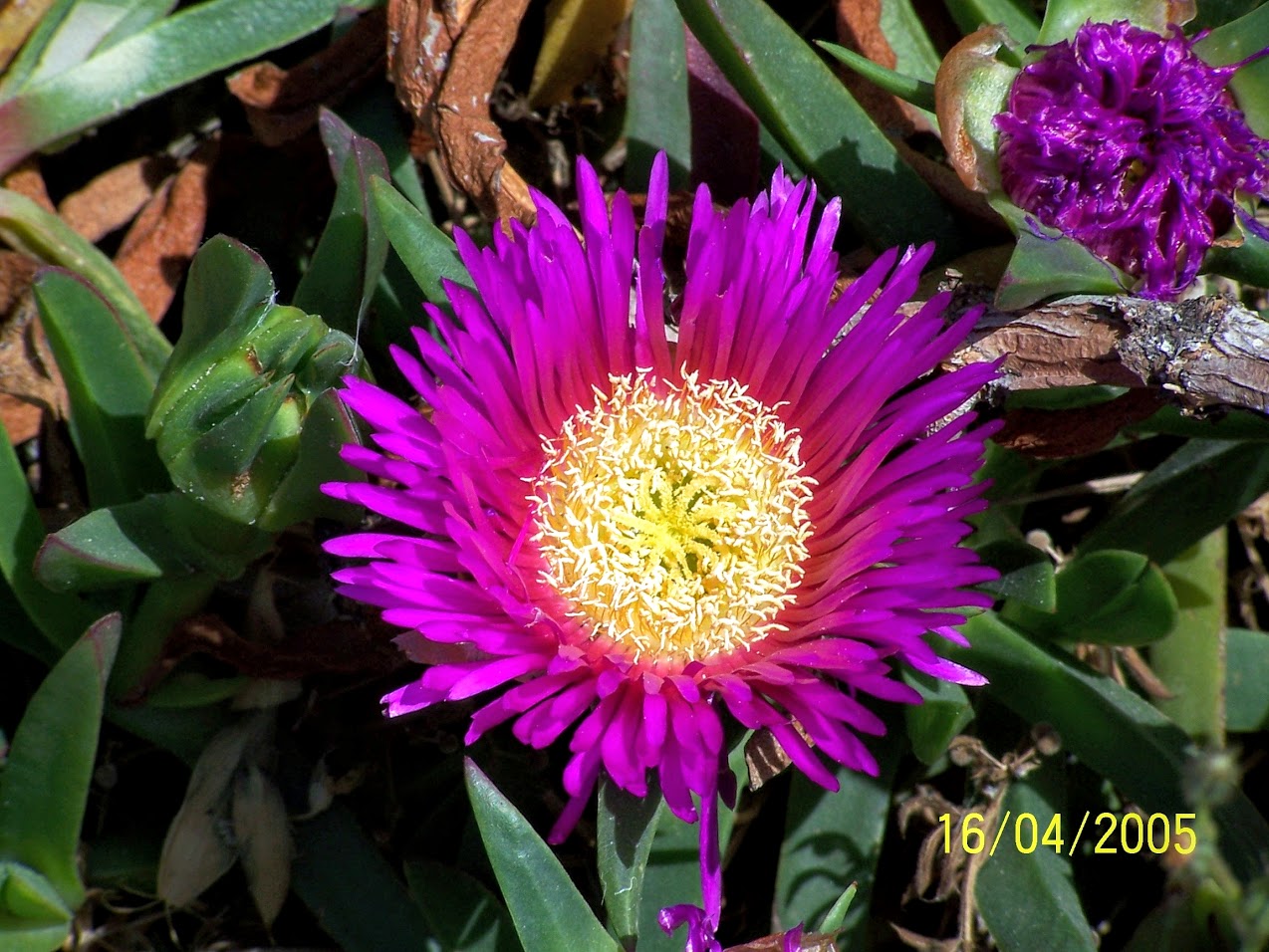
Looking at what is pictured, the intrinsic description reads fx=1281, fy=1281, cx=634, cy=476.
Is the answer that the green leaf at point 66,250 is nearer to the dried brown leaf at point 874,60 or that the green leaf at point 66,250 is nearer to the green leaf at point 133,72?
the green leaf at point 133,72

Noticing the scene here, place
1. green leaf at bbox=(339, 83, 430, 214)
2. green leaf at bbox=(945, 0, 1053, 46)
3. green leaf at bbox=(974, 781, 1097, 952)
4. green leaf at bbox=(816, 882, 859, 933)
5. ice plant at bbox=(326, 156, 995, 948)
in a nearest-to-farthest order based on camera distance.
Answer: ice plant at bbox=(326, 156, 995, 948), green leaf at bbox=(816, 882, 859, 933), green leaf at bbox=(974, 781, 1097, 952), green leaf at bbox=(945, 0, 1053, 46), green leaf at bbox=(339, 83, 430, 214)

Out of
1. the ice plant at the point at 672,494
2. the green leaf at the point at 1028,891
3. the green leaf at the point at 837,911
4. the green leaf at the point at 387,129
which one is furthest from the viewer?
the green leaf at the point at 387,129

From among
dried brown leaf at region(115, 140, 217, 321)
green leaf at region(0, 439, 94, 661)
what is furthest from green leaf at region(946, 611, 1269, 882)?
dried brown leaf at region(115, 140, 217, 321)

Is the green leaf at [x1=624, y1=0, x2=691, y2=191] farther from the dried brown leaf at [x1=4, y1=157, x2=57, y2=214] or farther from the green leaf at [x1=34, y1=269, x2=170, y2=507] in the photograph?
the dried brown leaf at [x1=4, y1=157, x2=57, y2=214]

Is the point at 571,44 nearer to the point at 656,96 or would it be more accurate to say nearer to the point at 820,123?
the point at 656,96

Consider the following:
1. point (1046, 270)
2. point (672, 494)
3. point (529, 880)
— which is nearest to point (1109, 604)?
point (1046, 270)

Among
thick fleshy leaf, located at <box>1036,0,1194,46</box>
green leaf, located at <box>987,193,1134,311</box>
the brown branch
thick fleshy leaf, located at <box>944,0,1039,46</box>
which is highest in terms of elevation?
thick fleshy leaf, located at <box>944,0,1039,46</box>

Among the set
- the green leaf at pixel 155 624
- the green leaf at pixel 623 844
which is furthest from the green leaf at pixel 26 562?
the green leaf at pixel 623 844
